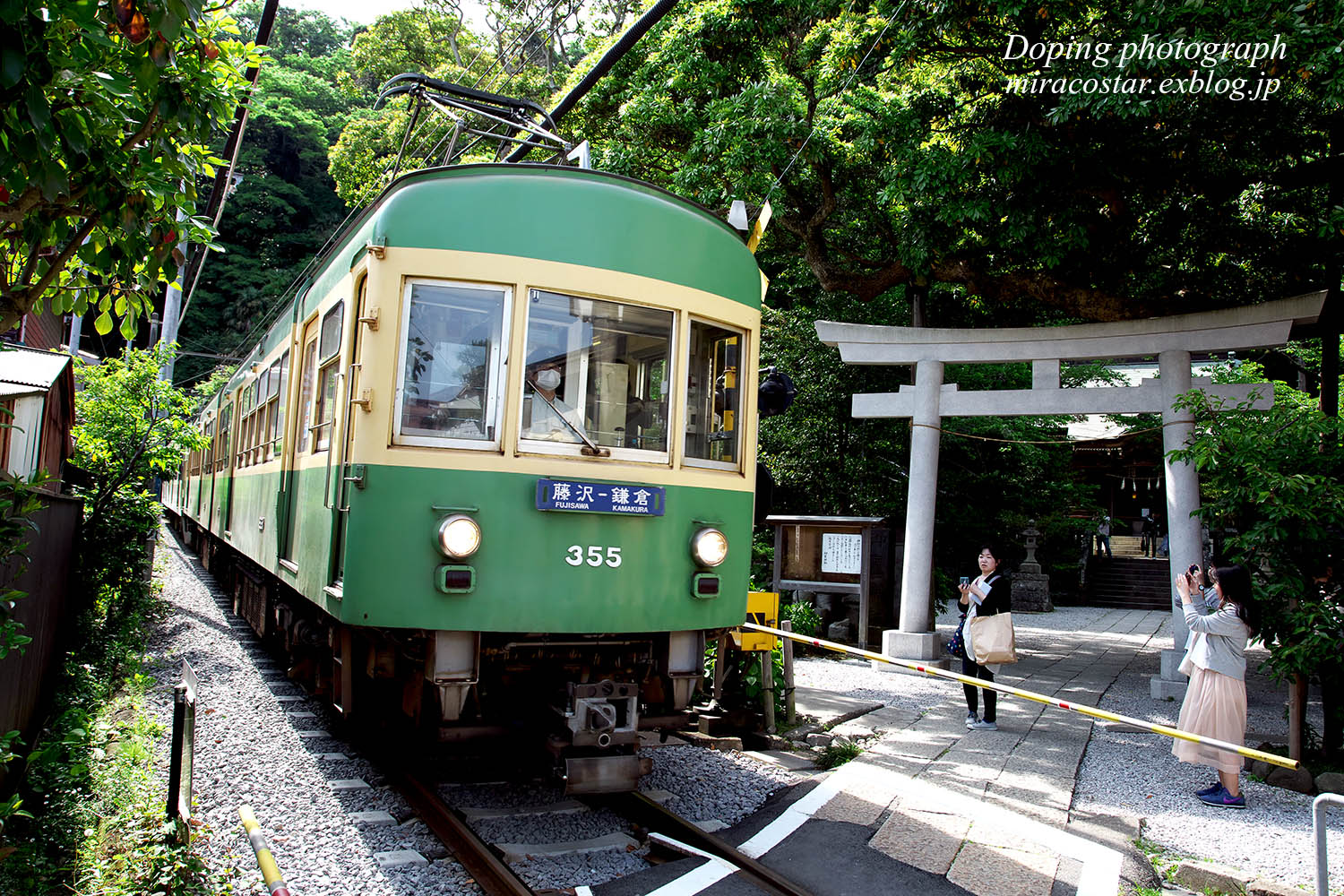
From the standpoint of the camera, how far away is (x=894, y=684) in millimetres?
9656

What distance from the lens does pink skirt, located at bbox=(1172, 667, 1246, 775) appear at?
5598mm

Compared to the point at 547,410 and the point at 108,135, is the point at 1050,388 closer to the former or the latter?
the point at 547,410

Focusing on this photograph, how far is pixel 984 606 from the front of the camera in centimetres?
737

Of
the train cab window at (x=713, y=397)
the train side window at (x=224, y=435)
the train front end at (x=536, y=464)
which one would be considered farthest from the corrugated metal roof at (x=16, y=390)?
the train cab window at (x=713, y=397)

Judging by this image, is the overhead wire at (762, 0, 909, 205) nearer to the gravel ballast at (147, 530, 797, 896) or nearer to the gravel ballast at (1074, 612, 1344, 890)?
the gravel ballast at (147, 530, 797, 896)

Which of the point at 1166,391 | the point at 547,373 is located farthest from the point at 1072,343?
the point at 547,373

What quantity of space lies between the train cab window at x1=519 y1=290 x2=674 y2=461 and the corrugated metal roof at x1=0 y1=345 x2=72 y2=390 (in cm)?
426

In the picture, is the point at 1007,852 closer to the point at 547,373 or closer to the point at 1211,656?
the point at 1211,656

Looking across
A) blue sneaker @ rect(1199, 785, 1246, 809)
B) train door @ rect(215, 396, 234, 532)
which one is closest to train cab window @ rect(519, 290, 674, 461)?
blue sneaker @ rect(1199, 785, 1246, 809)

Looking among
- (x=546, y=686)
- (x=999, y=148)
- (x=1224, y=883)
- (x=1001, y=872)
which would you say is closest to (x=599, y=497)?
(x=546, y=686)

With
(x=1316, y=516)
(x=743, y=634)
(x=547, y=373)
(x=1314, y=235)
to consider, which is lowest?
(x=743, y=634)

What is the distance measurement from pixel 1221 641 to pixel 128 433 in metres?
10.0

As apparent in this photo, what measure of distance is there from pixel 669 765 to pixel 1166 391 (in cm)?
664

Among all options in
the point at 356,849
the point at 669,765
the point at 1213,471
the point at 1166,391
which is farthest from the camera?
the point at 1166,391
